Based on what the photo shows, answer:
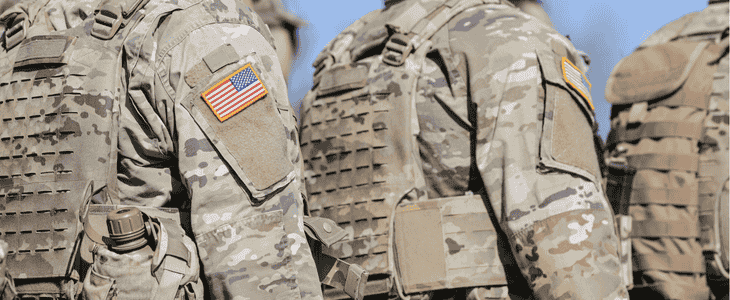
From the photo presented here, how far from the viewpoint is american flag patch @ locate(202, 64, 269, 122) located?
177cm

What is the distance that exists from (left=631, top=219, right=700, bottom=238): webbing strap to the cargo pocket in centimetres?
291

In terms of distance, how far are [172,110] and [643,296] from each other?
3308 mm

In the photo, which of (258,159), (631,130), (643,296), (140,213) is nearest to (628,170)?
(631,130)

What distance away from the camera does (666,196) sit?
390cm

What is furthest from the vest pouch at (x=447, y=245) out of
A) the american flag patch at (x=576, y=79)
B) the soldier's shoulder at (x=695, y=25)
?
the soldier's shoulder at (x=695, y=25)

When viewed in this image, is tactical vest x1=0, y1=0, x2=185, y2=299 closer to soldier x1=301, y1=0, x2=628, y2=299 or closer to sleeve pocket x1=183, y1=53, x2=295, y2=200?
sleeve pocket x1=183, y1=53, x2=295, y2=200

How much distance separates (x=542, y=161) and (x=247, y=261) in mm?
1120

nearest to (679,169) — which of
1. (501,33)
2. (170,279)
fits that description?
(501,33)

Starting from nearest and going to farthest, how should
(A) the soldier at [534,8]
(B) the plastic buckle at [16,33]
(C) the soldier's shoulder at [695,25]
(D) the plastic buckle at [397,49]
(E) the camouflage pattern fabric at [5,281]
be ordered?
(E) the camouflage pattern fabric at [5,281] → (B) the plastic buckle at [16,33] → (D) the plastic buckle at [397,49] → (A) the soldier at [534,8] → (C) the soldier's shoulder at [695,25]

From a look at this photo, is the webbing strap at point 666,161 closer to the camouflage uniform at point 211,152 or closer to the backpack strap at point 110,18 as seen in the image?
the camouflage uniform at point 211,152

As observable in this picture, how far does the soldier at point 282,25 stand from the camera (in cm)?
388

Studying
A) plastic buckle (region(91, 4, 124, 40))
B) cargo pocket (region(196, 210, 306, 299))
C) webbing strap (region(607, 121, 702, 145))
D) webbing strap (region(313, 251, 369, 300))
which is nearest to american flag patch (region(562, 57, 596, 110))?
webbing strap (region(313, 251, 369, 300))

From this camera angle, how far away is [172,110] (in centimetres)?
176

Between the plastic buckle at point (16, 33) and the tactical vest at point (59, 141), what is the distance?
101 mm
